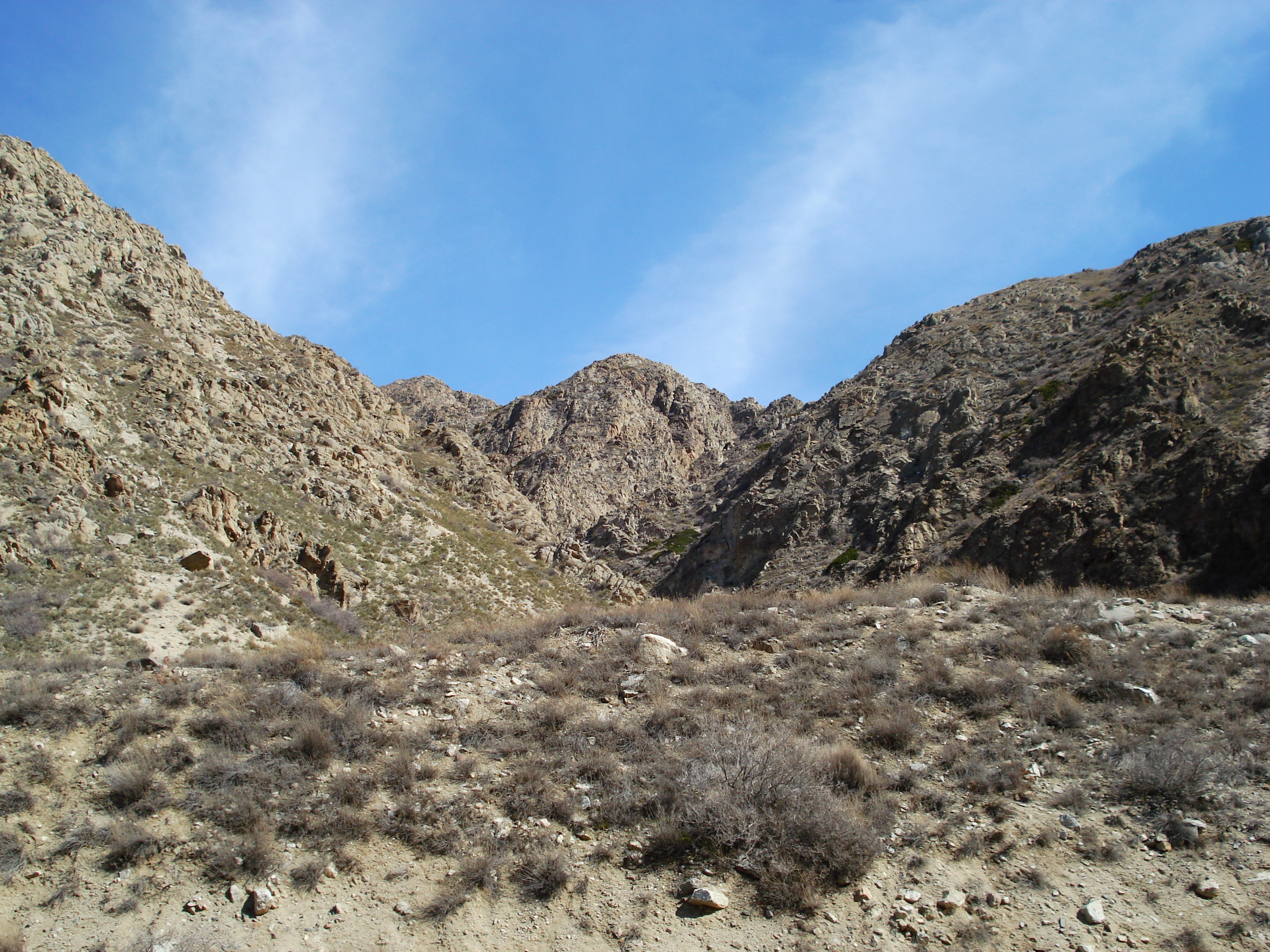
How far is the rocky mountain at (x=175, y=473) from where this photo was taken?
2023cm

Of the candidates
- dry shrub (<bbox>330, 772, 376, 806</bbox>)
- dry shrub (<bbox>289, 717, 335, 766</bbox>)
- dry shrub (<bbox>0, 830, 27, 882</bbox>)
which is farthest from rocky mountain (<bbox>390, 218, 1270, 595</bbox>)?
dry shrub (<bbox>0, 830, 27, 882</bbox>)

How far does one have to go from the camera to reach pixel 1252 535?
17422 mm

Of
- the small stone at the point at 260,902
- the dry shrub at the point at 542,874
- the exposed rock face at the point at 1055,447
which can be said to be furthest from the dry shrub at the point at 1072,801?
the exposed rock face at the point at 1055,447

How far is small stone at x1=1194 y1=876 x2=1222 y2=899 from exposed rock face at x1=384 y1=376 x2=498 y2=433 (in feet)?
228

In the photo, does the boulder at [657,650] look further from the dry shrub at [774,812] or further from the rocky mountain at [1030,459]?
the rocky mountain at [1030,459]

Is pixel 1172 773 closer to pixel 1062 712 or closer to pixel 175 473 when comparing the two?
pixel 1062 712

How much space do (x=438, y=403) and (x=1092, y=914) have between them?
3157 inches

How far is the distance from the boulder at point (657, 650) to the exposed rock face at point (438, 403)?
205 ft

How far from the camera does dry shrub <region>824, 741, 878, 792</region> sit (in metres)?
7.05

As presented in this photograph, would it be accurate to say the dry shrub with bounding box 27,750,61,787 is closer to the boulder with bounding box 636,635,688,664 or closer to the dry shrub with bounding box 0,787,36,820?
the dry shrub with bounding box 0,787,36,820

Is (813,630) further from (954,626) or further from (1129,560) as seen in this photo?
(1129,560)

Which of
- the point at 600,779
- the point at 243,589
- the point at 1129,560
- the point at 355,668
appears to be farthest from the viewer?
the point at 243,589

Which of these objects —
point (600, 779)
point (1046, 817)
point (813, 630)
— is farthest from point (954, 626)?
point (600, 779)

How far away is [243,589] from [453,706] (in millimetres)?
18195
